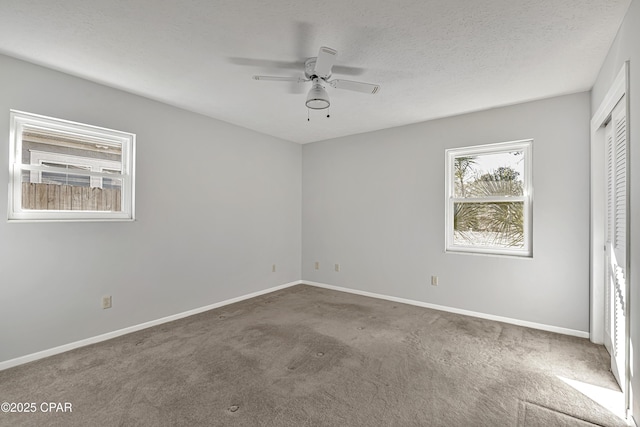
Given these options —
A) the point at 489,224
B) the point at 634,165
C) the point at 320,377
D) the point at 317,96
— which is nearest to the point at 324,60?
the point at 317,96

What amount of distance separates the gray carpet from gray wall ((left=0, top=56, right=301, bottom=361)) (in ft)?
1.17

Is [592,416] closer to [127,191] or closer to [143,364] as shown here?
[143,364]

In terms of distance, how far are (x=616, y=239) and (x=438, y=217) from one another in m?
1.84

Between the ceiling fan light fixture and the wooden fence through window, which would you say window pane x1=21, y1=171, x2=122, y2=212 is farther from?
the ceiling fan light fixture

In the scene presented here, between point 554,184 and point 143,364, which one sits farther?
point 554,184

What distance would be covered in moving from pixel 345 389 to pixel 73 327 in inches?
102

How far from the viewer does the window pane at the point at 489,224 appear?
359 cm

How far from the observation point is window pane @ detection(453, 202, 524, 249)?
3594mm

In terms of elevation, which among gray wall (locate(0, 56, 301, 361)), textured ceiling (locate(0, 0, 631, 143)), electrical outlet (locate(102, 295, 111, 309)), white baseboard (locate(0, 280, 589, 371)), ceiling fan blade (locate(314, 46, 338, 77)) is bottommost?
white baseboard (locate(0, 280, 589, 371))

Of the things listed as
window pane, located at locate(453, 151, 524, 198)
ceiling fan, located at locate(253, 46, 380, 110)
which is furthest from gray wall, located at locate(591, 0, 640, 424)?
window pane, located at locate(453, 151, 524, 198)

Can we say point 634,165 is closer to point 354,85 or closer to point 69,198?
point 354,85

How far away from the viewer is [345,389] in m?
2.17

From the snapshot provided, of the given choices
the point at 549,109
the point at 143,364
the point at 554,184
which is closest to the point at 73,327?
the point at 143,364

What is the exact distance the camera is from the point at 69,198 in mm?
2877
